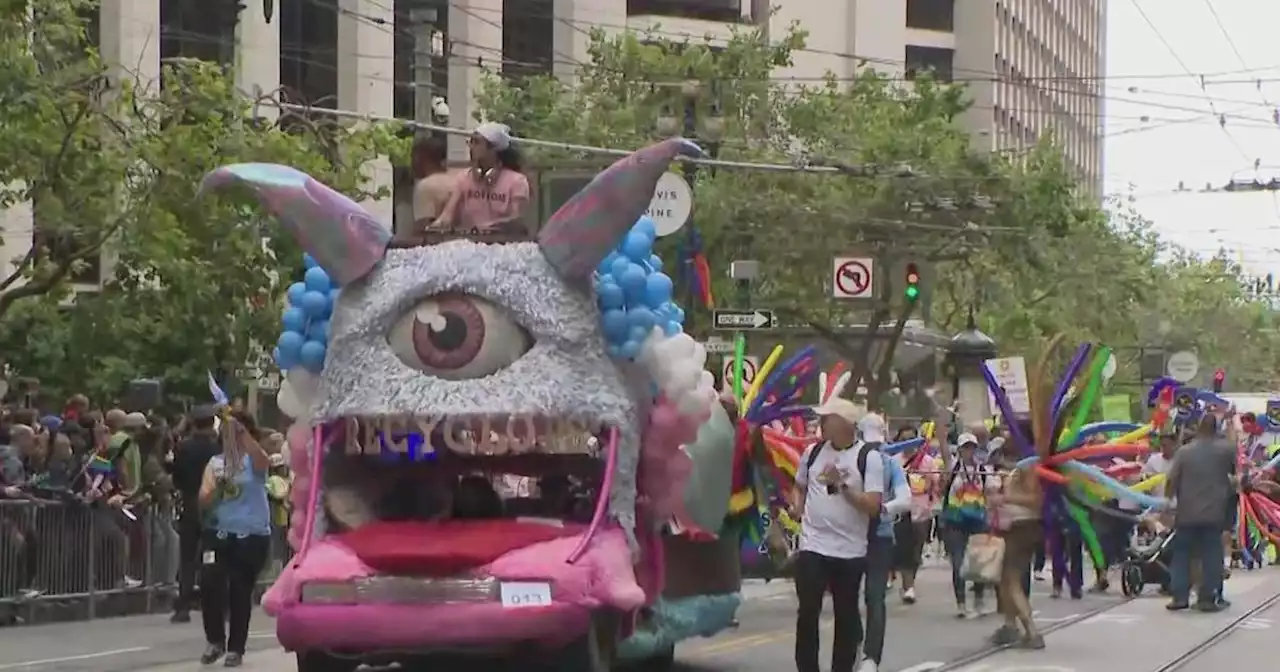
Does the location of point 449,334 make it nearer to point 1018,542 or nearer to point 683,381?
point 683,381

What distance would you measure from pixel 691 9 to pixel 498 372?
47534 millimetres

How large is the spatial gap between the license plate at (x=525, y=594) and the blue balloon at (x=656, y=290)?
1966mm

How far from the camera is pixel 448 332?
11.3m

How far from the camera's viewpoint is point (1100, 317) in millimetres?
48906

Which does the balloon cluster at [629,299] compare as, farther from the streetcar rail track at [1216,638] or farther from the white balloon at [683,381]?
the streetcar rail track at [1216,638]

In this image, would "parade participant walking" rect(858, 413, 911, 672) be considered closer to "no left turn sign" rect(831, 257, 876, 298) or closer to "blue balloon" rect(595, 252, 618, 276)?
"blue balloon" rect(595, 252, 618, 276)

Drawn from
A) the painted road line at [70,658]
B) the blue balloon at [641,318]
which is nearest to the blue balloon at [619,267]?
the blue balloon at [641,318]

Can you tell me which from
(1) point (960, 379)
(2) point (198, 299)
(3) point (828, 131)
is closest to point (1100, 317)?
(1) point (960, 379)

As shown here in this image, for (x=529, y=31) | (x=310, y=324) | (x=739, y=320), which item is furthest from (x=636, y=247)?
(x=529, y=31)

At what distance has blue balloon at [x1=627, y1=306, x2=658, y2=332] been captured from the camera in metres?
11.8

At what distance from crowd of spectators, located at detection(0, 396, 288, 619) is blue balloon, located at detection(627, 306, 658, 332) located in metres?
6.19

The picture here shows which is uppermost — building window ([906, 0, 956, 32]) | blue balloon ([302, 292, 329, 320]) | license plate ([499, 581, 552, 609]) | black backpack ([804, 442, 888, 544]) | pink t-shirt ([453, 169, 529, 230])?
building window ([906, 0, 956, 32])

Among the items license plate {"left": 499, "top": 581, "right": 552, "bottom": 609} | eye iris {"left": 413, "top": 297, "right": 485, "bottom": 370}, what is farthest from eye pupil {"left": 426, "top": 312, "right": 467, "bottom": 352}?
license plate {"left": 499, "top": 581, "right": 552, "bottom": 609}

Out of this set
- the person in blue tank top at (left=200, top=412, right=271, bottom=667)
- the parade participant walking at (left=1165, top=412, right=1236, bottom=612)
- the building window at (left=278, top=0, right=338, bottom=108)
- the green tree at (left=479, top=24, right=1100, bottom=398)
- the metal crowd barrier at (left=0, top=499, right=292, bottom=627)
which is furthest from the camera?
the building window at (left=278, top=0, right=338, bottom=108)
